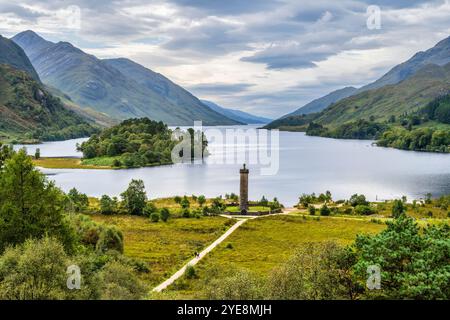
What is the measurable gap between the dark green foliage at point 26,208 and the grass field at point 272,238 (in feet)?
45.3

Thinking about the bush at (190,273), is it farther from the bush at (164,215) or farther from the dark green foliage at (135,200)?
the dark green foliage at (135,200)

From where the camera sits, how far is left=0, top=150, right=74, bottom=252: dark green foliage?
1859 inches

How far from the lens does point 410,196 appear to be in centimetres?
14225

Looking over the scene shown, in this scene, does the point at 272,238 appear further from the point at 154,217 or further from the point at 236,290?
the point at 236,290

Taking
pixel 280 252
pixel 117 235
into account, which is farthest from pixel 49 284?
pixel 280 252

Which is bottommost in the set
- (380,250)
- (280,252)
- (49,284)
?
(280,252)

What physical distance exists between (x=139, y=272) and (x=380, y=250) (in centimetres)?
3359

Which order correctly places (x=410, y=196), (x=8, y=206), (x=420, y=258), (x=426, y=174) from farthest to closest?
1. (x=426, y=174)
2. (x=410, y=196)
3. (x=8, y=206)
4. (x=420, y=258)

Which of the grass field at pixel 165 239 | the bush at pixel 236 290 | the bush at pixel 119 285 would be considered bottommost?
the grass field at pixel 165 239

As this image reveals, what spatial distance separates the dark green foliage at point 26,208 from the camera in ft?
155

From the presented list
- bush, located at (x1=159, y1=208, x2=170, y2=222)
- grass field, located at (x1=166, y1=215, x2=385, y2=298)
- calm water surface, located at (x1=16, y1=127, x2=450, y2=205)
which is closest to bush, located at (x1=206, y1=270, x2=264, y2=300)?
grass field, located at (x1=166, y1=215, x2=385, y2=298)

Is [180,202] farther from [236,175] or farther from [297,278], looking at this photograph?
[297,278]

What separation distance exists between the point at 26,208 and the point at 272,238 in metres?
46.9

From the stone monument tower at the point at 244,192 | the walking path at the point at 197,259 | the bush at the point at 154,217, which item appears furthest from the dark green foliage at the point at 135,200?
the walking path at the point at 197,259
